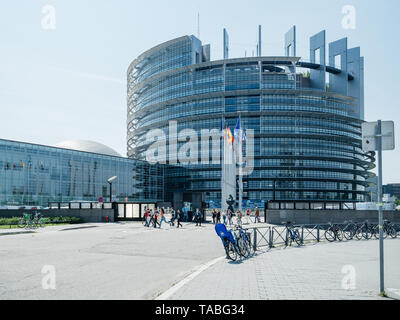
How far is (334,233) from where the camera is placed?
1909 cm

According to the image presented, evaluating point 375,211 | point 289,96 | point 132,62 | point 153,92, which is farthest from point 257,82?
point 375,211

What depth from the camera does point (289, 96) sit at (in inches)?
3831

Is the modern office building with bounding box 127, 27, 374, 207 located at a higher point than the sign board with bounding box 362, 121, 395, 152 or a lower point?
higher

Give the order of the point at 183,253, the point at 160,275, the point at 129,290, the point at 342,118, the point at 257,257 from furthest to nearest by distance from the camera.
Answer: the point at 342,118 → the point at 183,253 → the point at 257,257 → the point at 160,275 → the point at 129,290

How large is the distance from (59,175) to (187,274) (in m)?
58.8

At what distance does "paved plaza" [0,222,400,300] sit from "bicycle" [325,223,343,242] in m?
4.12

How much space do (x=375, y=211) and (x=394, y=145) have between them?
2515 centimetres

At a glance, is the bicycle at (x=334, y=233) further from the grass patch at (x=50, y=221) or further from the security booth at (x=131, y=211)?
the grass patch at (x=50, y=221)

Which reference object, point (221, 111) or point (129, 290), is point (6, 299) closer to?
point (129, 290)

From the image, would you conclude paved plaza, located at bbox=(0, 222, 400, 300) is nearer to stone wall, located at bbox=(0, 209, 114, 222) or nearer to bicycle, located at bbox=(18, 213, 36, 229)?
bicycle, located at bbox=(18, 213, 36, 229)

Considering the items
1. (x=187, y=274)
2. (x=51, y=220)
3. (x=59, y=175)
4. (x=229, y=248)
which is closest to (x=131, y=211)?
(x=51, y=220)

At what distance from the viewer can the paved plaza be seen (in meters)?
7.36

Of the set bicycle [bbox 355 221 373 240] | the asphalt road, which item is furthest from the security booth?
bicycle [bbox 355 221 373 240]

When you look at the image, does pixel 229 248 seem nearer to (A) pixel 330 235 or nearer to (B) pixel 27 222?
(A) pixel 330 235
